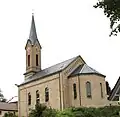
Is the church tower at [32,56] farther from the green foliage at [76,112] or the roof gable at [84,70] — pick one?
the green foliage at [76,112]

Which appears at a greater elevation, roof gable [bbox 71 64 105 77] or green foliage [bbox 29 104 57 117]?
roof gable [bbox 71 64 105 77]

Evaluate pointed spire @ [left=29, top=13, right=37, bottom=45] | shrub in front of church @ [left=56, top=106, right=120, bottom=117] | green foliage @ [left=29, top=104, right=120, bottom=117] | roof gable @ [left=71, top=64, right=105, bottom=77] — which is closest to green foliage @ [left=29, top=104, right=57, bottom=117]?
green foliage @ [left=29, top=104, right=120, bottom=117]

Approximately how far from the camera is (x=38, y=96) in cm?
5350

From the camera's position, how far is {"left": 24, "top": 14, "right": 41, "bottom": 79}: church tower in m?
59.6

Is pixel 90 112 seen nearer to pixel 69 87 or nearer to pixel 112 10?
pixel 69 87

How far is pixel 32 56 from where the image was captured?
196ft

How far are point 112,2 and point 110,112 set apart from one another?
2785cm

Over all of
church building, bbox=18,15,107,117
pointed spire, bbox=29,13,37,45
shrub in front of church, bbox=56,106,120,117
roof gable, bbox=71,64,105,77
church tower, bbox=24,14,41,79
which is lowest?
shrub in front of church, bbox=56,106,120,117

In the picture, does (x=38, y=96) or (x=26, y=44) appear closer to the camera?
(x=38, y=96)

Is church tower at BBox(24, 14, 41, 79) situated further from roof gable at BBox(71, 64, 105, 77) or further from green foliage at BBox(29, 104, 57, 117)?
green foliage at BBox(29, 104, 57, 117)

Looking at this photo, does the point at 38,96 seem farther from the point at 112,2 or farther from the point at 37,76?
the point at 112,2

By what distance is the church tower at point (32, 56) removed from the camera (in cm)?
5959

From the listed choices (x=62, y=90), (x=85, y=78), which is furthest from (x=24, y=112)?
(x=85, y=78)

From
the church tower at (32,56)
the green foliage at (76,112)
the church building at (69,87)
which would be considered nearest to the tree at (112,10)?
the green foliage at (76,112)
